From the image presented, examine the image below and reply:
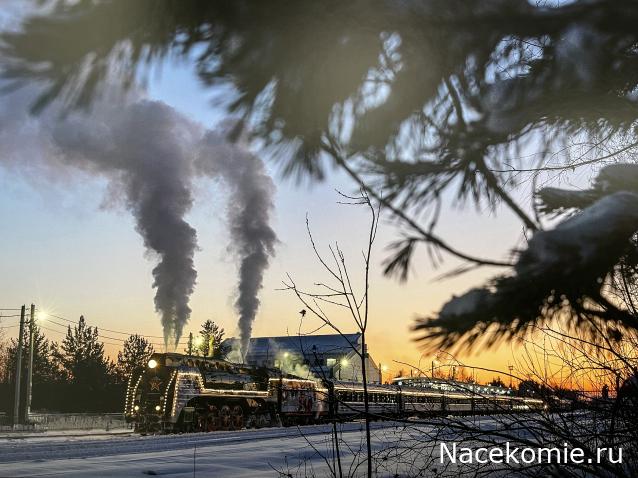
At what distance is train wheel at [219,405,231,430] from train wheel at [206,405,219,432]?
17cm

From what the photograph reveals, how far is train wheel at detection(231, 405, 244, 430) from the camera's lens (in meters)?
20.5

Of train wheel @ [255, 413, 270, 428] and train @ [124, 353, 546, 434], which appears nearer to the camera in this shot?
train @ [124, 353, 546, 434]

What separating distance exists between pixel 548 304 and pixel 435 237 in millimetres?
570

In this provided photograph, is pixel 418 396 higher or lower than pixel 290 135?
lower

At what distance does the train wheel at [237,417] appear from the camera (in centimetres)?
2053

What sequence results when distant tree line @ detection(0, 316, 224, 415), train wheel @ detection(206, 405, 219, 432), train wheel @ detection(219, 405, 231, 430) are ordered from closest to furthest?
train wheel @ detection(206, 405, 219, 432) < train wheel @ detection(219, 405, 231, 430) < distant tree line @ detection(0, 316, 224, 415)

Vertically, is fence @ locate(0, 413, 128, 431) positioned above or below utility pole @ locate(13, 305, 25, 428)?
below

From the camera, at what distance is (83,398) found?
4034 centimetres

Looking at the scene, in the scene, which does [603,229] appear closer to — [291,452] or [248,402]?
[291,452]

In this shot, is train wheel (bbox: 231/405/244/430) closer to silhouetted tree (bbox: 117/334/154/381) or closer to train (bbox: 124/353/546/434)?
train (bbox: 124/353/546/434)

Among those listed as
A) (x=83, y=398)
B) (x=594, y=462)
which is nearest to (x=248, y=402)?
(x=594, y=462)

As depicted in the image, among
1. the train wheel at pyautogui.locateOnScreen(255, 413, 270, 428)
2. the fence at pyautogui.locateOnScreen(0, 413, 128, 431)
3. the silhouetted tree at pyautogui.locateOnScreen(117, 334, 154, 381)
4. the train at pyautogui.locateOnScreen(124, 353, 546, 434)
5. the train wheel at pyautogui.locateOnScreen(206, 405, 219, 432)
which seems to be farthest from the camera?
the silhouetted tree at pyautogui.locateOnScreen(117, 334, 154, 381)

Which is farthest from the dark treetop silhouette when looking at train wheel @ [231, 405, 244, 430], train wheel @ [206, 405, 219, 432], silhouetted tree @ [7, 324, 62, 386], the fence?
silhouetted tree @ [7, 324, 62, 386]

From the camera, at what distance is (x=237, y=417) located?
20.7 m
